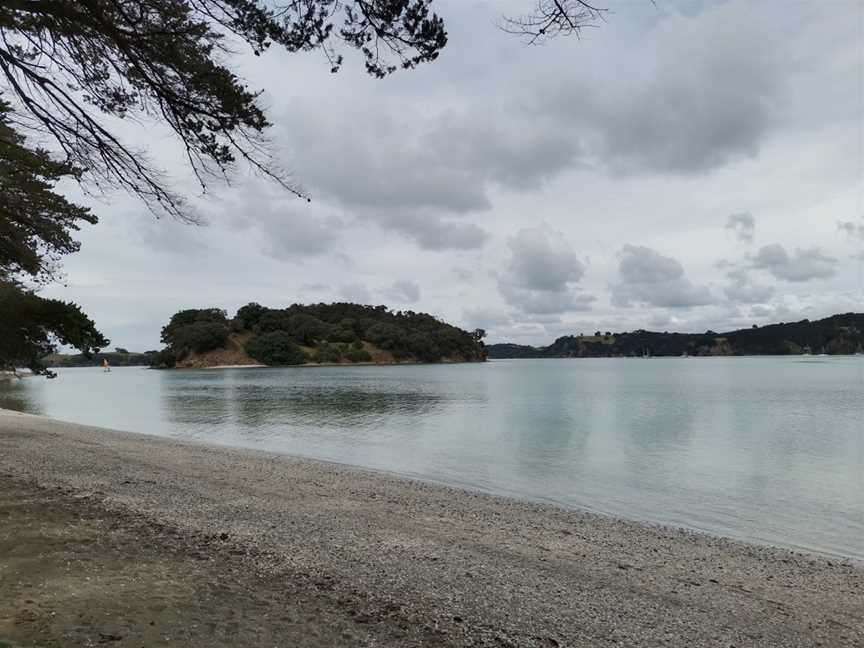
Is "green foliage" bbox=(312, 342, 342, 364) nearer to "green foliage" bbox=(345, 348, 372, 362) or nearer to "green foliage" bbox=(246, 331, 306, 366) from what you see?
"green foliage" bbox=(345, 348, 372, 362)

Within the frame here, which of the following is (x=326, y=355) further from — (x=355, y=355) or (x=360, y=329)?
(x=360, y=329)

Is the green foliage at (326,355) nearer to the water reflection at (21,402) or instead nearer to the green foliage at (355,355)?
the green foliage at (355,355)

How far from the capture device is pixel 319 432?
86.7 feet

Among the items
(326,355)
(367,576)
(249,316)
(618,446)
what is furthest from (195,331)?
(367,576)

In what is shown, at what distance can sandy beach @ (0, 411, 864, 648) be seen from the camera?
453cm

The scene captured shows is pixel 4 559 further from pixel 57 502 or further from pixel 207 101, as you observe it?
pixel 207 101

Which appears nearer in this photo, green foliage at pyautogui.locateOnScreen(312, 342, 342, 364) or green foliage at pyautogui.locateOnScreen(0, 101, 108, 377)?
green foliage at pyautogui.locateOnScreen(0, 101, 108, 377)

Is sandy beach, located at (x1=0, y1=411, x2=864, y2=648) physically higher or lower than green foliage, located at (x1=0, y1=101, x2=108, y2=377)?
lower

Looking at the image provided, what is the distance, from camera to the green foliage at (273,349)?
156250 mm

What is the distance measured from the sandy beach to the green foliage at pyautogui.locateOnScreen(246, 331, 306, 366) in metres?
150

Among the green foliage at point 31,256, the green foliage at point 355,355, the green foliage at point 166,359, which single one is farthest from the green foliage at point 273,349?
A: the green foliage at point 31,256

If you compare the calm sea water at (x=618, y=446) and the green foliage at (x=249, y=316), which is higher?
the green foliage at (x=249, y=316)

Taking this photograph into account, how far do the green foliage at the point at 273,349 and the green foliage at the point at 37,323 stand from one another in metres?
146

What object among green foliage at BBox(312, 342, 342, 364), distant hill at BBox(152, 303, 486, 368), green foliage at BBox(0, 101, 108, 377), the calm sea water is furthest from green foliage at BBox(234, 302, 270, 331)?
green foliage at BBox(0, 101, 108, 377)
